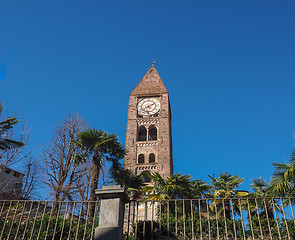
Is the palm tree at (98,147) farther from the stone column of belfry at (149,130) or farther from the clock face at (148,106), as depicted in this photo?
the clock face at (148,106)

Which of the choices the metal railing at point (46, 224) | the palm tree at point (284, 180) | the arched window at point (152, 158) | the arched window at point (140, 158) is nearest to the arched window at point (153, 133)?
the arched window at point (152, 158)

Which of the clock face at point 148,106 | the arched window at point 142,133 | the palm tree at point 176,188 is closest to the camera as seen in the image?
the palm tree at point 176,188

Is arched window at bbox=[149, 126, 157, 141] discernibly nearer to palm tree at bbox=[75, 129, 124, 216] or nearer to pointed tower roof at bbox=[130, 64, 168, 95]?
pointed tower roof at bbox=[130, 64, 168, 95]

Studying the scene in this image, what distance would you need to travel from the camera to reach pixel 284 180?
10.3 metres

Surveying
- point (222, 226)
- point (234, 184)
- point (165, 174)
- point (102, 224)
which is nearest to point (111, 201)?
point (102, 224)

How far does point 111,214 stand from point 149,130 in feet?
107

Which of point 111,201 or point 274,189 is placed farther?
point 274,189

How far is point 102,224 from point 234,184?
1300 cm

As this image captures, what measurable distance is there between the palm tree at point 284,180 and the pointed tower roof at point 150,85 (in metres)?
31.3

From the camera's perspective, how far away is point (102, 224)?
6137 millimetres

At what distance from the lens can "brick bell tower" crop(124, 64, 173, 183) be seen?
3475cm

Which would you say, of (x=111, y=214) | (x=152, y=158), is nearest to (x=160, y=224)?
(x=111, y=214)

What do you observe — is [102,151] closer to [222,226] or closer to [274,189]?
[222,226]

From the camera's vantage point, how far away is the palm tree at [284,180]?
1007 centimetres
